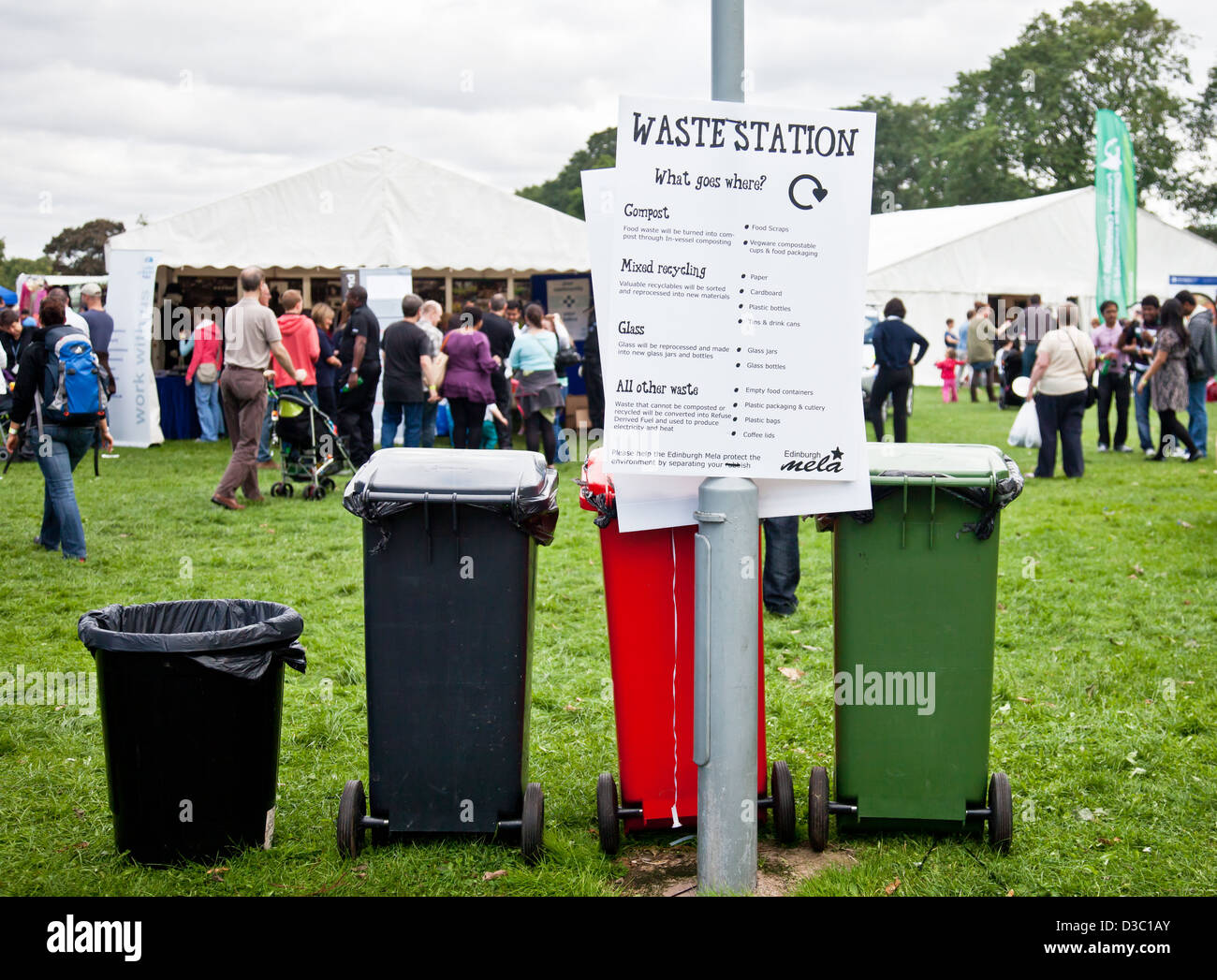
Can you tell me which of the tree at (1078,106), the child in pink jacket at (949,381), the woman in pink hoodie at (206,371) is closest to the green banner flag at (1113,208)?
the child in pink jacket at (949,381)

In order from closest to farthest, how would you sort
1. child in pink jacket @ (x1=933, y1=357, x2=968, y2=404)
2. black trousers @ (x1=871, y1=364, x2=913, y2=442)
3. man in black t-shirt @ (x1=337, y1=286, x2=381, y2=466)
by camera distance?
man in black t-shirt @ (x1=337, y1=286, x2=381, y2=466) < black trousers @ (x1=871, y1=364, x2=913, y2=442) < child in pink jacket @ (x1=933, y1=357, x2=968, y2=404)

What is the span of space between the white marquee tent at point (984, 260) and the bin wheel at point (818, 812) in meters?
26.0

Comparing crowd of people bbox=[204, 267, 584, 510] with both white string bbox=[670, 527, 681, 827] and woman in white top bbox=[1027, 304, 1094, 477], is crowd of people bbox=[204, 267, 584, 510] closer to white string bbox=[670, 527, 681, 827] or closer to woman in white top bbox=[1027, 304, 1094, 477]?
woman in white top bbox=[1027, 304, 1094, 477]

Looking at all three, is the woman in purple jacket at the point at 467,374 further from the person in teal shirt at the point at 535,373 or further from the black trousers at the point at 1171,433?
the black trousers at the point at 1171,433

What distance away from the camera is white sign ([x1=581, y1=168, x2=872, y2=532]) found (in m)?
3.46

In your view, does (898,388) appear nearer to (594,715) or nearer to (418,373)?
(418,373)

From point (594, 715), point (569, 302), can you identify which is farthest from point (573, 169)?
point (594, 715)

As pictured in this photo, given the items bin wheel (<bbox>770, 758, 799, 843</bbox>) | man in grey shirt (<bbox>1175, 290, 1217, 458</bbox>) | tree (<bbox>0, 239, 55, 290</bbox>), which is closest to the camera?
bin wheel (<bbox>770, 758, 799, 843</bbox>)

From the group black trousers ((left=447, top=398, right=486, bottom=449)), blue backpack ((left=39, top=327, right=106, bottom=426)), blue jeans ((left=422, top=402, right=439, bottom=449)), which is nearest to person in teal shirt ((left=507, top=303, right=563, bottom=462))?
black trousers ((left=447, top=398, right=486, bottom=449))

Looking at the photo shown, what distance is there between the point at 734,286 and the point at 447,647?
1.44m

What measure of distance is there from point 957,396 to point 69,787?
24.4 meters

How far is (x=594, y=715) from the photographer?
5.25m

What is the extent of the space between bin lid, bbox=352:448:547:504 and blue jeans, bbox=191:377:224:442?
42.3ft
